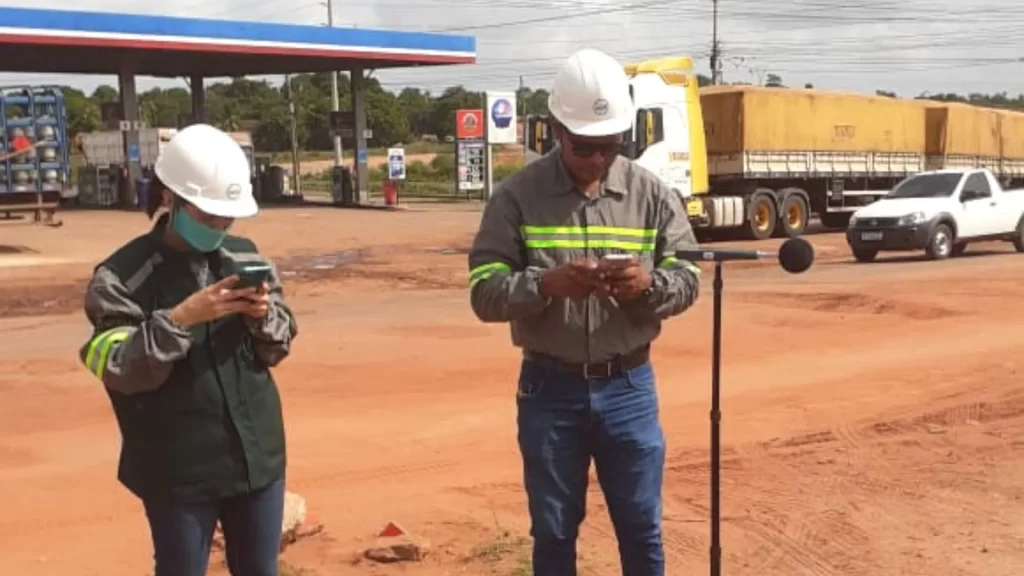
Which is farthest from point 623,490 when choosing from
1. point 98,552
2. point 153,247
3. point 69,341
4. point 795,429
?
point 69,341

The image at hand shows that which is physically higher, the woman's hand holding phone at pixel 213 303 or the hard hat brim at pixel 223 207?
the hard hat brim at pixel 223 207

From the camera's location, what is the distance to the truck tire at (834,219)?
31.8m

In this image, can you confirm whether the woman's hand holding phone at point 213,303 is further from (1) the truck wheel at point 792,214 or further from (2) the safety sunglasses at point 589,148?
(1) the truck wheel at point 792,214

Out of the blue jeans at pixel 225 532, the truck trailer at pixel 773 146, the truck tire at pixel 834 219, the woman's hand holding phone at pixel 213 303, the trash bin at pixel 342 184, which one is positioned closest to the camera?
the woman's hand holding phone at pixel 213 303

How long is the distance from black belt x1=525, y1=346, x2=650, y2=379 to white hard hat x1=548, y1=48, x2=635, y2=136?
2.32 feet

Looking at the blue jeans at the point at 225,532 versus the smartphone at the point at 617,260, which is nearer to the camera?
the blue jeans at the point at 225,532

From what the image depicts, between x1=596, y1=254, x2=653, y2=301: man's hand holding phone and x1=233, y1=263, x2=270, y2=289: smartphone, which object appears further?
x1=596, y1=254, x2=653, y2=301: man's hand holding phone

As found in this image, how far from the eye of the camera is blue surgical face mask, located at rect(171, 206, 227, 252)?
352 cm

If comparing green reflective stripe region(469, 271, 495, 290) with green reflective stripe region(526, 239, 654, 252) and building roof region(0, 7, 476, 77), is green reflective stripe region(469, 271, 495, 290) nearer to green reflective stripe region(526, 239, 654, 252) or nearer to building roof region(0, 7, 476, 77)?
green reflective stripe region(526, 239, 654, 252)

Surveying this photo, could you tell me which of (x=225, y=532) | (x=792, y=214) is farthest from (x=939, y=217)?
(x=225, y=532)

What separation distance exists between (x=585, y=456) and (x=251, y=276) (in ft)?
4.33

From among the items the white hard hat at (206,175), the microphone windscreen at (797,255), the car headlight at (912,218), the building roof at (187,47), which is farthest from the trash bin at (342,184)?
the white hard hat at (206,175)

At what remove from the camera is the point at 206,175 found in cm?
353

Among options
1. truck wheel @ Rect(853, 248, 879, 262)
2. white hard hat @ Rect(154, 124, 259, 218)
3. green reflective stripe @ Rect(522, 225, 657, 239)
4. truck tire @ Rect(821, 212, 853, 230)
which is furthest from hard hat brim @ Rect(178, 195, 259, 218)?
truck tire @ Rect(821, 212, 853, 230)
